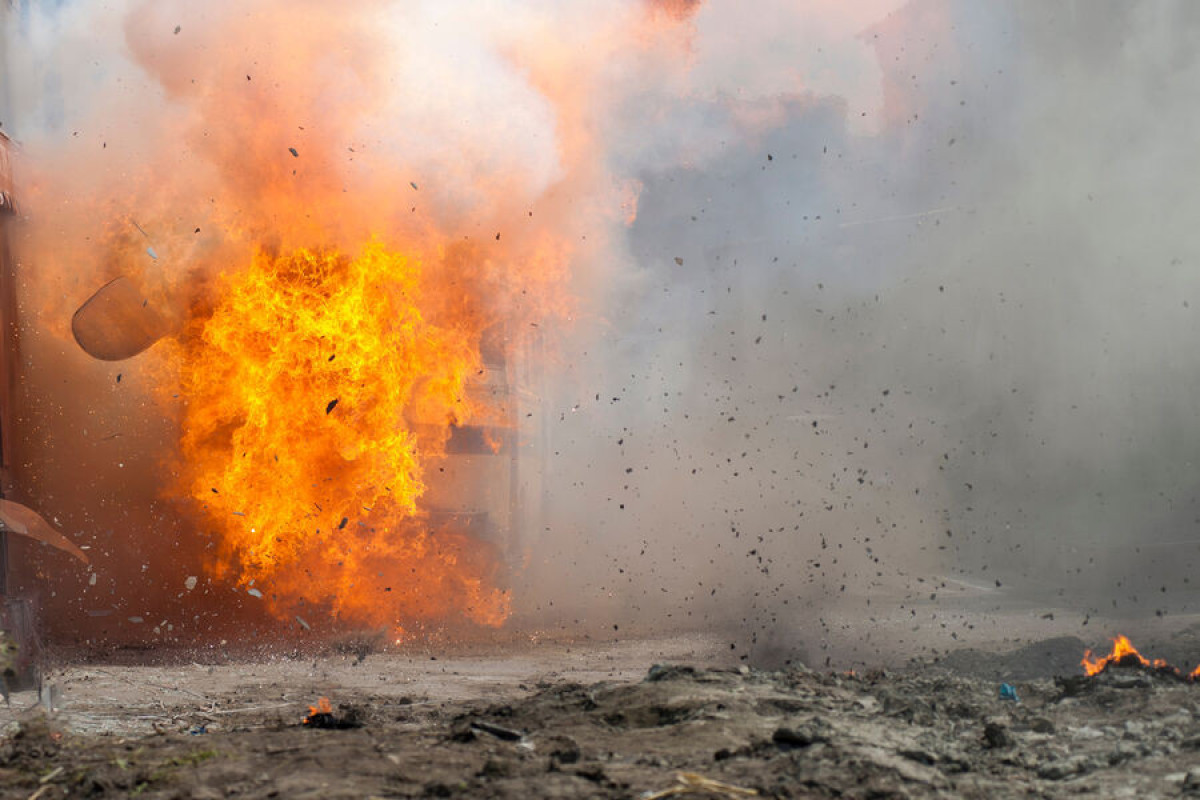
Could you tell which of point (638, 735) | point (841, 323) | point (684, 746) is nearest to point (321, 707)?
point (638, 735)

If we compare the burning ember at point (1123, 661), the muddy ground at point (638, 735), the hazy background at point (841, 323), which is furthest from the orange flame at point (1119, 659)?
the hazy background at point (841, 323)

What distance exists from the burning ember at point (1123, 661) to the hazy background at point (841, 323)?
1661 millimetres

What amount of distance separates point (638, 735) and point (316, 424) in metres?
4.38

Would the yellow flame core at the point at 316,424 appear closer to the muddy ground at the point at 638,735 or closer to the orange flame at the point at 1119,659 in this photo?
the muddy ground at the point at 638,735

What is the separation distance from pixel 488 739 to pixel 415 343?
4.40 meters

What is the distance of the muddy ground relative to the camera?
12.2 feet

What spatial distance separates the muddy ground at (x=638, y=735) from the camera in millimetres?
3705

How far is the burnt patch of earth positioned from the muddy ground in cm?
1

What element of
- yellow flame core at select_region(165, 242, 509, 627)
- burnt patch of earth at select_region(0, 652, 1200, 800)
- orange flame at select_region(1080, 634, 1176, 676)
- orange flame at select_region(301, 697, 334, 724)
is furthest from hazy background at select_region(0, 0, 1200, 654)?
orange flame at select_region(301, 697, 334, 724)

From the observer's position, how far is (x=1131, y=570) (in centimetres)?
805

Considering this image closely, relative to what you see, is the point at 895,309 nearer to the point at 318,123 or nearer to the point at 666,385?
the point at 666,385

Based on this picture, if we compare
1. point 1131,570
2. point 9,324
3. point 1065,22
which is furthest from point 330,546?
point 1065,22

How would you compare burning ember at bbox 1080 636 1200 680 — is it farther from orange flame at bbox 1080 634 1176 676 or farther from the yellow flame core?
the yellow flame core

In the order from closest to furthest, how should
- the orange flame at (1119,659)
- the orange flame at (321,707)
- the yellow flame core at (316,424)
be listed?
the orange flame at (321,707)
the orange flame at (1119,659)
the yellow flame core at (316,424)
